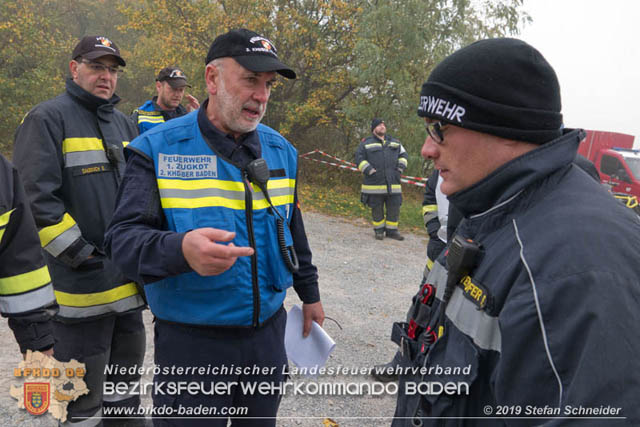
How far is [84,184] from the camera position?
271 centimetres

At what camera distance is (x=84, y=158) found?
2736 millimetres

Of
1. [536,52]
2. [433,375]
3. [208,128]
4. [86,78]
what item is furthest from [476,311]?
[86,78]

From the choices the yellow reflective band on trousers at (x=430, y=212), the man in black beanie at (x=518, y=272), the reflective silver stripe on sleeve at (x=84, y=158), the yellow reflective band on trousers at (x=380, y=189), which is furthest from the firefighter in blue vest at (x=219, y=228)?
the yellow reflective band on trousers at (x=380, y=189)

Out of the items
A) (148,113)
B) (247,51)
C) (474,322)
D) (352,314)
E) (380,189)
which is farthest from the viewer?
(380,189)

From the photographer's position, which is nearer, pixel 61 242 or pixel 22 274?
pixel 22 274

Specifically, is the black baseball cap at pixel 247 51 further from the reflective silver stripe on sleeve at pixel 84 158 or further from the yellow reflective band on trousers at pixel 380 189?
the yellow reflective band on trousers at pixel 380 189

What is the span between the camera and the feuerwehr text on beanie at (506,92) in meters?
1.13

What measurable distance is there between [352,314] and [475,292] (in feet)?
14.1

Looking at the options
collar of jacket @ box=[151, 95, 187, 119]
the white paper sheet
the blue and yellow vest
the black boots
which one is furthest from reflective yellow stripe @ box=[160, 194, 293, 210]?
the black boots

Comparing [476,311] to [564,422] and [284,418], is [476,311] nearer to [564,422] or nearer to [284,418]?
[564,422]

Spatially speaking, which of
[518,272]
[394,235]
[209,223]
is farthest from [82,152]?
[394,235]

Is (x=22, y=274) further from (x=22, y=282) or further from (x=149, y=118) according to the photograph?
(x=149, y=118)

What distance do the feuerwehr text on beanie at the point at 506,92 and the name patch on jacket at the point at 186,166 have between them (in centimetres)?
111

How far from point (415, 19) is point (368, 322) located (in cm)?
1039
